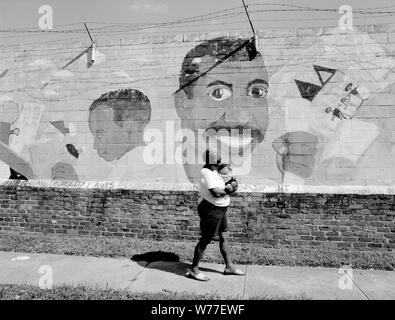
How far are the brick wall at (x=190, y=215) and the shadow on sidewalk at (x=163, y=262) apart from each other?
27.5 inches

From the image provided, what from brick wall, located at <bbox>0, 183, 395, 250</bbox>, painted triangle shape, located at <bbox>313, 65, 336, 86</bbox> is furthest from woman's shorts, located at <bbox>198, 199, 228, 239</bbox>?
painted triangle shape, located at <bbox>313, 65, 336, 86</bbox>

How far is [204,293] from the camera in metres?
4.56

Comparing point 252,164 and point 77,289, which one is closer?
point 77,289

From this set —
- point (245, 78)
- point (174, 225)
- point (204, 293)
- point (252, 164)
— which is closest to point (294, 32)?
point (245, 78)

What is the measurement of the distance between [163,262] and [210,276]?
844 millimetres

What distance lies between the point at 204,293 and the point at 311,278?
1406 mm

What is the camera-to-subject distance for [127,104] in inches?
341

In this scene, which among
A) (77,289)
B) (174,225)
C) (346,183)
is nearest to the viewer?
(77,289)

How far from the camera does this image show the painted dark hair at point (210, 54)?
8.30 metres

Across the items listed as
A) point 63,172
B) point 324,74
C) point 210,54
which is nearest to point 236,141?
point 210,54

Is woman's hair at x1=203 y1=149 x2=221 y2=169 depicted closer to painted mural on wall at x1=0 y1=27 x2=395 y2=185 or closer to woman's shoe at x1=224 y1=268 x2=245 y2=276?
woman's shoe at x1=224 y1=268 x2=245 y2=276

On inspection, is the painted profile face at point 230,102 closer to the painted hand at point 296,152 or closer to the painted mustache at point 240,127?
the painted mustache at point 240,127
